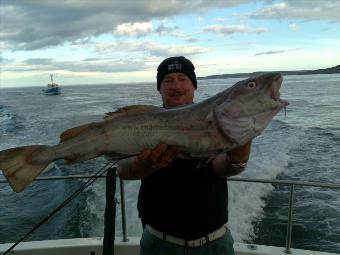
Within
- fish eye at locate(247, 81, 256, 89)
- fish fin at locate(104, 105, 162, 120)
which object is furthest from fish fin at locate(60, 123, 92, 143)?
fish eye at locate(247, 81, 256, 89)

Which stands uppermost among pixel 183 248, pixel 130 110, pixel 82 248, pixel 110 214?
pixel 130 110

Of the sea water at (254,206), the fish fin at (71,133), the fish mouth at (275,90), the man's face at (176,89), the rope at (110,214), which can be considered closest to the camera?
the fish mouth at (275,90)

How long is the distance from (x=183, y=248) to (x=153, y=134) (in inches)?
36.0

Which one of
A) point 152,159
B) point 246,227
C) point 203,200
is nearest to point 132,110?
point 152,159

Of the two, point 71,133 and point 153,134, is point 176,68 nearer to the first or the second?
point 153,134

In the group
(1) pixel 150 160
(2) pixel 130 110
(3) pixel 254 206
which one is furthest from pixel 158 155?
(3) pixel 254 206

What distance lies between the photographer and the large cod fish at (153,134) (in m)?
2.66

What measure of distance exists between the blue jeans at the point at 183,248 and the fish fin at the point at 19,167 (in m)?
1.02

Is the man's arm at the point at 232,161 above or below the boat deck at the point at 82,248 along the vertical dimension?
above

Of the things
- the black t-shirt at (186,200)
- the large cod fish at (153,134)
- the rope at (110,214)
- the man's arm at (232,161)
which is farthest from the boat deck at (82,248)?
the large cod fish at (153,134)

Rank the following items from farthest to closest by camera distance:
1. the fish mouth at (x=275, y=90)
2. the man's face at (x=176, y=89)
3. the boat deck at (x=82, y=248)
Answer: the boat deck at (x=82, y=248), the man's face at (x=176, y=89), the fish mouth at (x=275, y=90)

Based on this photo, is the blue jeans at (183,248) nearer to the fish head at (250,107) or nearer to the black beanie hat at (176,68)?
the fish head at (250,107)

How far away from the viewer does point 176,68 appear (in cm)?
352

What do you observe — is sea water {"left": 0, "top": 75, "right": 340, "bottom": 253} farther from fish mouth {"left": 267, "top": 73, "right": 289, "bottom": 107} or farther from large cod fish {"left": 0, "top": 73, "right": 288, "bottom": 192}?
fish mouth {"left": 267, "top": 73, "right": 289, "bottom": 107}
